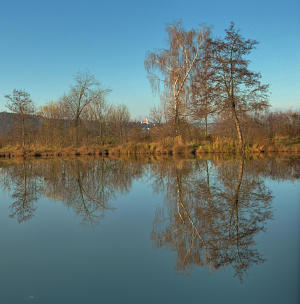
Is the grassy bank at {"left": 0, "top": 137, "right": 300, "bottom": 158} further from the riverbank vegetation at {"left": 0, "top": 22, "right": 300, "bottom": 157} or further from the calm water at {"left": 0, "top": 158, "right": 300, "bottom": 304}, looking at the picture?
the calm water at {"left": 0, "top": 158, "right": 300, "bottom": 304}

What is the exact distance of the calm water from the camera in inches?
88.9

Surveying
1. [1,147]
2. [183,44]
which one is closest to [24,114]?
[1,147]

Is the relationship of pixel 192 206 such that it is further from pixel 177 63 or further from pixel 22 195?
pixel 177 63

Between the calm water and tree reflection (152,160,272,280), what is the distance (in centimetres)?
1

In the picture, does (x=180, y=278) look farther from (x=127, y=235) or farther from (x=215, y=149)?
(x=215, y=149)

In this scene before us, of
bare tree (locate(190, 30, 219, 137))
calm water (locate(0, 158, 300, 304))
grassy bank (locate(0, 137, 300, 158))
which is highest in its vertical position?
bare tree (locate(190, 30, 219, 137))

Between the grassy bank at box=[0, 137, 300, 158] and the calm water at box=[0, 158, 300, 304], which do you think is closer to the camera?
the calm water at box=[0, 158, 300, 304]

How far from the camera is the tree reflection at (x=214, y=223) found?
111 inches

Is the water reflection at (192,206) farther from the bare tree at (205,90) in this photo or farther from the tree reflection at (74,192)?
the bare tree at (205,90)

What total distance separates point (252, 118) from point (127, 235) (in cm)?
1766

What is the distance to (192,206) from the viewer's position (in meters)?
4.78

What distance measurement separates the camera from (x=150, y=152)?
1980cm

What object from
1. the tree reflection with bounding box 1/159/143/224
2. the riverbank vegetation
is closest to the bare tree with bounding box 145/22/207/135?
the riverbank vegetation

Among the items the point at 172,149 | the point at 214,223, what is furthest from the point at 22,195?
the point at 172,149
